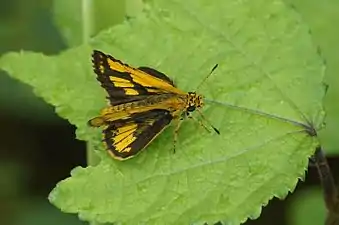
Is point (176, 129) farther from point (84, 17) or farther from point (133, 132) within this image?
point (84, 17)

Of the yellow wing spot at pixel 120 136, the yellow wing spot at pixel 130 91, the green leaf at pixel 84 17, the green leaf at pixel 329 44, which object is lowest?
the yellow wing spot at pixel 120 136

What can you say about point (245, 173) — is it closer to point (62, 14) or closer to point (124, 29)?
point (124, 29)

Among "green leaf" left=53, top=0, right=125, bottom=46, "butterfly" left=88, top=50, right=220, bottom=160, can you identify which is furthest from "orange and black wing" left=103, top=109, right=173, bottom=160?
"green leaf" left=53, top=0, right=125, bottom=46

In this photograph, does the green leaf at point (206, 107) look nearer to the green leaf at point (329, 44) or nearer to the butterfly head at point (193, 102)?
the butterfly head at point (193, 102)

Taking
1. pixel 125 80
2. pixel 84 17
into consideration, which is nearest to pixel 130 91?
pixel 125 80

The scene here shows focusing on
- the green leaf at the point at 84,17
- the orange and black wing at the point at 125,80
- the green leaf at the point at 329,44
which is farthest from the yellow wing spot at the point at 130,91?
the green leaf at the point at 329,44

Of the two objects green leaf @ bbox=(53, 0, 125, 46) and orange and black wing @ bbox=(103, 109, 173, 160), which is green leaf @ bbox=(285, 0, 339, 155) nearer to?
green leaf @ bbox=(53, 0, 125, 46)

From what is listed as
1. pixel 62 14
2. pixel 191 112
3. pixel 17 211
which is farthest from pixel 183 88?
pixel 17 211

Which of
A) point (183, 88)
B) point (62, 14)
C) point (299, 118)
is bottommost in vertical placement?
point (299, 118)

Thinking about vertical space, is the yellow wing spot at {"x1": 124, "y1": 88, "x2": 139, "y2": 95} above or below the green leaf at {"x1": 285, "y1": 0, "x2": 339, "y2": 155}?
Answer: below
